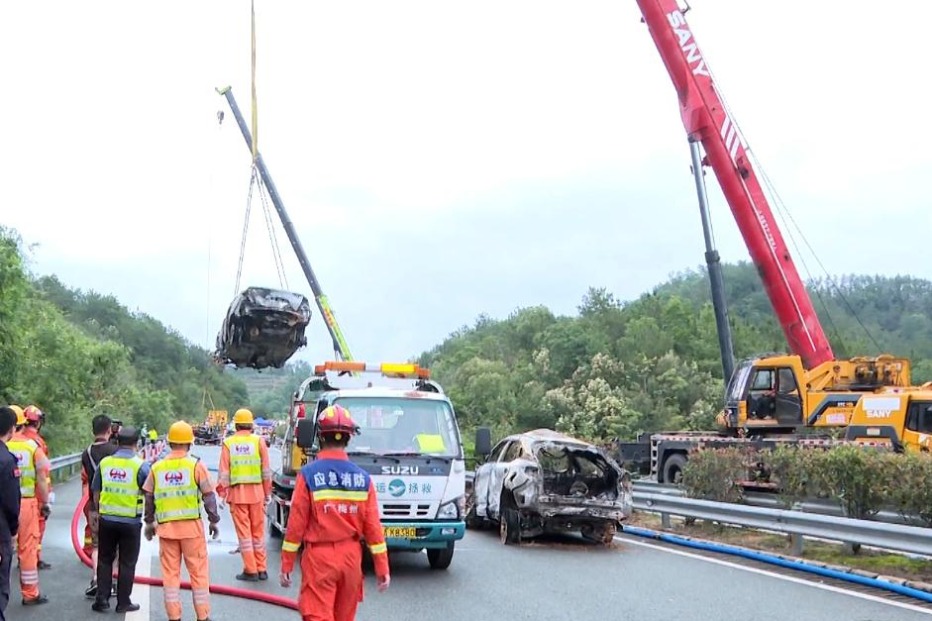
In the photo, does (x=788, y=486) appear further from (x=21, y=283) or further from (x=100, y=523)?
(x=21, y=283)

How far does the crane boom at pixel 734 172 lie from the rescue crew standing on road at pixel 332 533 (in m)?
14.9

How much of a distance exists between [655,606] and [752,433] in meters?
12.3

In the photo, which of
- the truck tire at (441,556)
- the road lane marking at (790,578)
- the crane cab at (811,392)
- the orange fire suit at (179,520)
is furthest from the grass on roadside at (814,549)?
the orange fire suit at (179,520)

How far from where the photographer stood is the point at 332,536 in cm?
579

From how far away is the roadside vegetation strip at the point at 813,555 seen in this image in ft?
33.3

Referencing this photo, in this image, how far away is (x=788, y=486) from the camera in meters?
13.4

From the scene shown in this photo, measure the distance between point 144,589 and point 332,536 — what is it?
4.50 metres

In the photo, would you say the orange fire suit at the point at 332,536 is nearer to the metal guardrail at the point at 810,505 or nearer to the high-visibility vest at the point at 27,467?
the high-visibility vest at the point at 27,467

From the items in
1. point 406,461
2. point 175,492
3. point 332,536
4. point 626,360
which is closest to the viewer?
point 332,536

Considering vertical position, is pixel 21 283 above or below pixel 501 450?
above

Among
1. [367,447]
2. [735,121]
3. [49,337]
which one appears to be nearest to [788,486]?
[367,447]

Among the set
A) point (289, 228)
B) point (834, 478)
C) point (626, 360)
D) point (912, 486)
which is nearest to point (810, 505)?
point (834, 478)

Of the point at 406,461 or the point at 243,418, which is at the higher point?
the point at 243,418

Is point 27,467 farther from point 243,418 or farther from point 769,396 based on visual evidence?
Result: point 769,396
